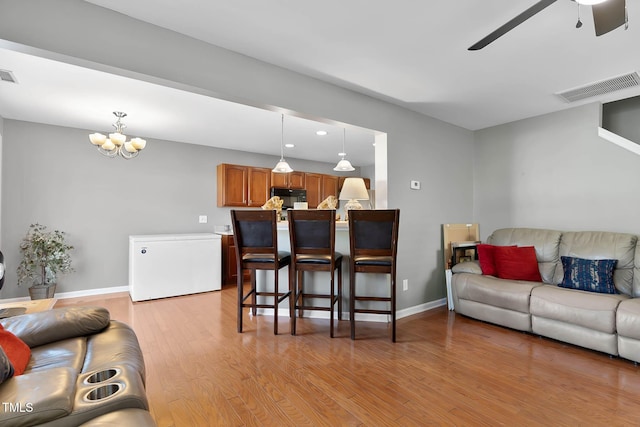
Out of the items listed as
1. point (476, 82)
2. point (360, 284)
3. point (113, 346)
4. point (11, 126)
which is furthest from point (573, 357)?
point (11, 126)

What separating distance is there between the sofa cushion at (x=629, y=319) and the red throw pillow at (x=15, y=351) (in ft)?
12.2

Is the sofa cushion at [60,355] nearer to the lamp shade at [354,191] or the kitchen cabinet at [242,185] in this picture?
the lamp shade at [354,191]

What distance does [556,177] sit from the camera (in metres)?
3.61

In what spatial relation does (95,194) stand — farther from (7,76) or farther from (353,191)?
(353,191)

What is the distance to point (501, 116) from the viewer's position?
12.5ft

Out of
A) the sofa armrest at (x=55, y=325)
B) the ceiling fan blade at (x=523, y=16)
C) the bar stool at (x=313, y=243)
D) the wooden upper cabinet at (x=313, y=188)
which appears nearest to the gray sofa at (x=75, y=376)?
the sofa armrest at (x=55, y=325)

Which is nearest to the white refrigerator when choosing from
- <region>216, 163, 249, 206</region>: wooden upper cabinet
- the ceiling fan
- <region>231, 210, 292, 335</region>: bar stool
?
<region>216, 163, 249, 206</region>: wooden upper cabinet

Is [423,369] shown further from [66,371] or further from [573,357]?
[66,371]

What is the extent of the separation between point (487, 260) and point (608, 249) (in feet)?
3.42

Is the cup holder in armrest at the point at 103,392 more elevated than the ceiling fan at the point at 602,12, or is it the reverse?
the ceiling fan at the point at 602,12

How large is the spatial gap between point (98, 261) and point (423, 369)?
4.66 m

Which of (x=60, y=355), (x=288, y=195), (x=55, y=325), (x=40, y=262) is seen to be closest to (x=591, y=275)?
(x=60, y=355)

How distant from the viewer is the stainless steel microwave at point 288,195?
588cm

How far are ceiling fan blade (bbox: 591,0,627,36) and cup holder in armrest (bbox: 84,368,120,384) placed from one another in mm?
2711
